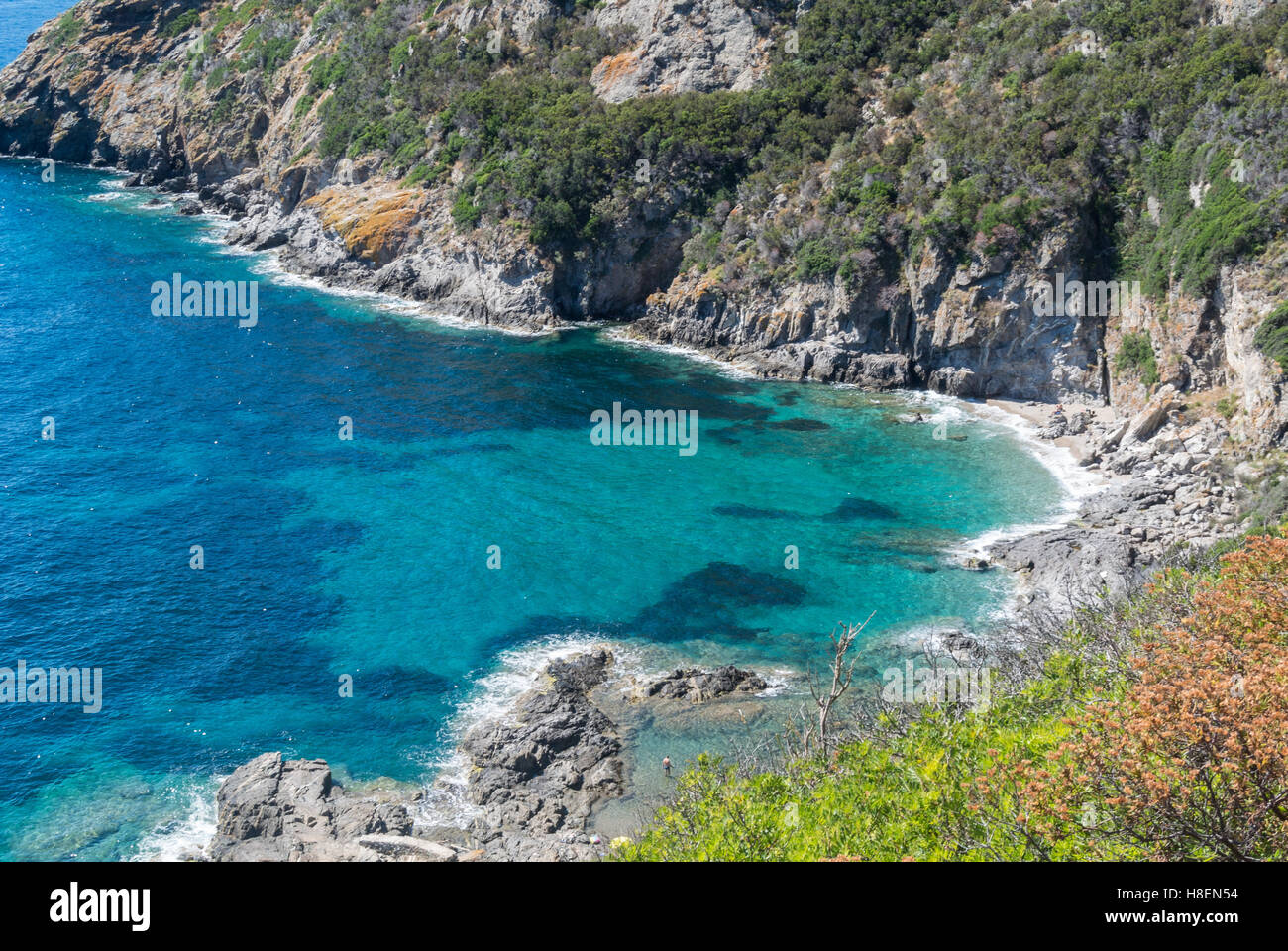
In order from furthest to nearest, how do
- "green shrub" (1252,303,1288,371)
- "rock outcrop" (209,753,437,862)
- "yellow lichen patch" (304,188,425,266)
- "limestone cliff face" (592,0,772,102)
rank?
1. "yellow lichen patch" (304,188,425,266)
2. "limestone cliff face" (592,0,772,102)
3. "green shrub" (1252,303,1288,371)
4. "rock outcrop" (209,753,437,862)

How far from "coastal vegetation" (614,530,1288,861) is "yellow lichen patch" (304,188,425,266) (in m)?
67.0

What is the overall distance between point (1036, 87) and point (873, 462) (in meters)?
29.1

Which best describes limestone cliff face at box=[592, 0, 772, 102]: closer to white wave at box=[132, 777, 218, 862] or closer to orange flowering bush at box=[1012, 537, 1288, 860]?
white wave at box=[132, 777, 218, 862]

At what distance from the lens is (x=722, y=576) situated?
42.0 meters

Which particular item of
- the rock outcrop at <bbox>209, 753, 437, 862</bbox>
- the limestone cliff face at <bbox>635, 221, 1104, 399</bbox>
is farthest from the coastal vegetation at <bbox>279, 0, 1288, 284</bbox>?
the rock outcrop at <bbox>209, 753, 437, 862</bbox>

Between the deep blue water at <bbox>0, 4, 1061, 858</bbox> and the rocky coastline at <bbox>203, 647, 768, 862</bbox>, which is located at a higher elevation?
the deep blue water at <bbox>0, 4, 1061, 858</bbox>

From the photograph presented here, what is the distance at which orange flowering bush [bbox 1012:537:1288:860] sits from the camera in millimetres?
13109

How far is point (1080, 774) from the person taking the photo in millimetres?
14188

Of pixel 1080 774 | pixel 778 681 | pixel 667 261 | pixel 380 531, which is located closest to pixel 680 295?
pixel 667 261

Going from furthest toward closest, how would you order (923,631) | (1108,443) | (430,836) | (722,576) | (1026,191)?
1. (1026,191)
2. (1108,443)
3. (722,576)
4. (923,631)
5. (430,836)

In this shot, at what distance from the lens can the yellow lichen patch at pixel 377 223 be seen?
3164 inches

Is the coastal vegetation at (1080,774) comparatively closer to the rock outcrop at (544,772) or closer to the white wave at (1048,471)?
the rock outcrop at (544,772)

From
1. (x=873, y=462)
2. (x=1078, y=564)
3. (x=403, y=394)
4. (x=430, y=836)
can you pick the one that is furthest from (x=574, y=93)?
(x=430, y=836)

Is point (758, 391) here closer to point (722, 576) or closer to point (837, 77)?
point (722, 576)
